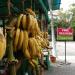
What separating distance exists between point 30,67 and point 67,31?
51.7ft

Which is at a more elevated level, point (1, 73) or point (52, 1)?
point (52, 1)

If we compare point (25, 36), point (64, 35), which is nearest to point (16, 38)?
point (25, 36)

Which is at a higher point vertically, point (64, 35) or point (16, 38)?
point (16, 38)

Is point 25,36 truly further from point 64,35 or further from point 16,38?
point 64,35

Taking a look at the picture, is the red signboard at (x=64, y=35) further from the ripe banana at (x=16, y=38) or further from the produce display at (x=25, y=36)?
the ripe banana at (x=16, y=38)

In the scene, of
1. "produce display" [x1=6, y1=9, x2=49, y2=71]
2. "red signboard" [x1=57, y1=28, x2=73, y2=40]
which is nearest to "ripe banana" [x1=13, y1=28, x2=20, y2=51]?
"produce display" [x1=6, y1=9, x2=49, y2=71]

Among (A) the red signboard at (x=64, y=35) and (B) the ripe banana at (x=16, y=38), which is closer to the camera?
(B) the ripe banana at (x=16, y=38)

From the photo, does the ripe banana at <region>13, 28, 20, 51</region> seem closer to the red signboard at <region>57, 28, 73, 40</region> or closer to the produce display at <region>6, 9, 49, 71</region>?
the produce display at <region>6, 9, 49, 71</region>

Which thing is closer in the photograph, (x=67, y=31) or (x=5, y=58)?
(x=5, y=58)

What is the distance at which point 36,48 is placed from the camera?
403 cm

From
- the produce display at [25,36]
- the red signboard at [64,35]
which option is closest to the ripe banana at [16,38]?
the produce display at [25,36]

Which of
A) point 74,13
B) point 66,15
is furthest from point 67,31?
point 74,13

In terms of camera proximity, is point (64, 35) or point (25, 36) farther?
point (64, 35)

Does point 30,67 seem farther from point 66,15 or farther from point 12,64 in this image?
point 66,15
